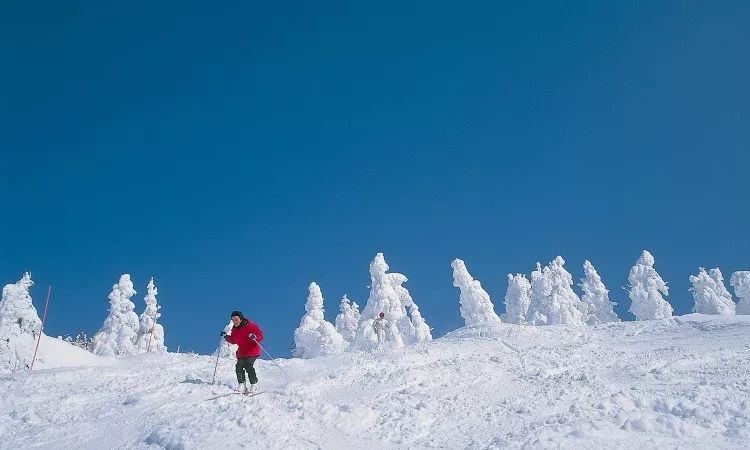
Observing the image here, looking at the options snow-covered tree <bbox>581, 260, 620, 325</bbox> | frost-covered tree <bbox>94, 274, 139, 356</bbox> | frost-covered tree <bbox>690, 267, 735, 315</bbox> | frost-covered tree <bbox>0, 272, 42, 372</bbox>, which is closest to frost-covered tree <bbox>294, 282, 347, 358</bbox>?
frost-covered tree <bbox>94, 274, 139, 356</bbox>

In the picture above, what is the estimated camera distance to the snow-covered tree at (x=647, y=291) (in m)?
59.1

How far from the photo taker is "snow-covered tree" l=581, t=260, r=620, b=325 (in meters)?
63.0

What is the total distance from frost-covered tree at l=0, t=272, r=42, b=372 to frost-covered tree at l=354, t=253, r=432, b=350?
88.1ft

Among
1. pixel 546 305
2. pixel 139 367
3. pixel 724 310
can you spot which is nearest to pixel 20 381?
pixel 139 367

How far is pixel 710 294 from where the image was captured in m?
59.1

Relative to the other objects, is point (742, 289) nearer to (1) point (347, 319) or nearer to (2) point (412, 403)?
(1) point (347, 319)

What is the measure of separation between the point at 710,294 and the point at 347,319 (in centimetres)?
4345

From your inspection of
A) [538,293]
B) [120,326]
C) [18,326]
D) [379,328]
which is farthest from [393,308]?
[18,326]

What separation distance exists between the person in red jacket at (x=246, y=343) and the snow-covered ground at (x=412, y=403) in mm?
657

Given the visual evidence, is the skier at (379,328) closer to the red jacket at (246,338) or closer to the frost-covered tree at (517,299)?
the frost-covered tree at (517,299)

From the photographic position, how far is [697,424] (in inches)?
356

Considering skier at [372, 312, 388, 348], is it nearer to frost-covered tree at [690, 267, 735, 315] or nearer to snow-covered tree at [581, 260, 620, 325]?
snow-covered tree at [581, 260, 620, 325]

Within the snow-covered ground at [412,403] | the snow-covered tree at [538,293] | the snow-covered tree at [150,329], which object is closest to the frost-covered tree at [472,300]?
the snow-covered tree at [538,293]

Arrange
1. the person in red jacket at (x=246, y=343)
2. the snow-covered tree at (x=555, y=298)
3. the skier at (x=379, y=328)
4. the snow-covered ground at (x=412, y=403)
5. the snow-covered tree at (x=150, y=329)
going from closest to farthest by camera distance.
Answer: the snow-covered ground at (x=412, y=403) → the person in red jacket at (x=246, y=343) → the skier at (x=379, y=328) → the snow-covered tree at (x=150, y=329) → the snow-covered tree at (x=555, y=298)
